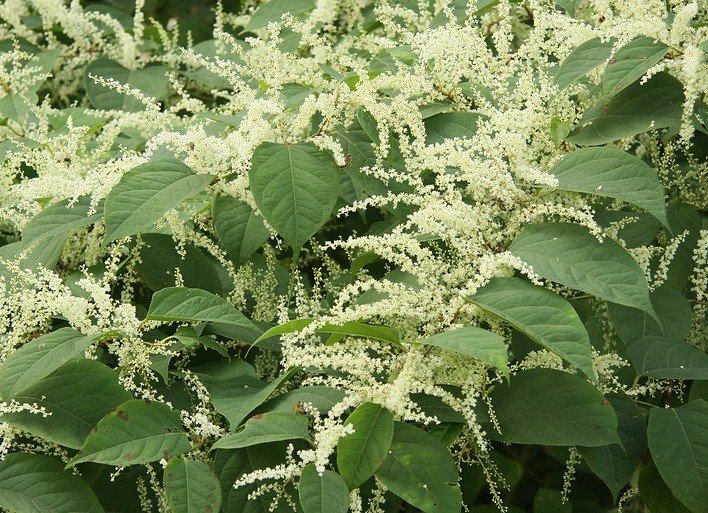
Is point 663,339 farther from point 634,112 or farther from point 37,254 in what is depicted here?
point 37,254

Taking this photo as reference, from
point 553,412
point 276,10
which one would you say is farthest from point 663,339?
point 276,10

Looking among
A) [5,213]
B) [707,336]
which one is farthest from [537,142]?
[5,213]

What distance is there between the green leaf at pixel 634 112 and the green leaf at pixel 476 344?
832 mm

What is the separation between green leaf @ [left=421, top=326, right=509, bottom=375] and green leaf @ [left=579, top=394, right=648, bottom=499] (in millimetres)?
510

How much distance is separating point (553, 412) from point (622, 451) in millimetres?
251

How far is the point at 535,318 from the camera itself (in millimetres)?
2072

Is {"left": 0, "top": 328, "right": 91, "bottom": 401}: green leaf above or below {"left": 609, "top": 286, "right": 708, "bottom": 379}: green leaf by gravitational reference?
above

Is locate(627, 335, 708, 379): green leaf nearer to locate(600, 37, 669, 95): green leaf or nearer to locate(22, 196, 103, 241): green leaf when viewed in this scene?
locate(600, 37, 669, 95): green leaf

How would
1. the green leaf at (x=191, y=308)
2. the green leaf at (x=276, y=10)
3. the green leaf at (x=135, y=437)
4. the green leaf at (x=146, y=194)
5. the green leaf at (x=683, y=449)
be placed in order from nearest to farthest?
1. the green leaf at (x=135, y=437)
2. the green leaf at (x=683, y=449)
3. the green leaf at (x=191, y=308)
4. the green leaf at (x=146, y=194)
5. the green leaf at (x=276, y=10)

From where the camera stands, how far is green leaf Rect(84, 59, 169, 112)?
12.4ft

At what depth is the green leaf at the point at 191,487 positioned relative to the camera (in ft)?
6.73

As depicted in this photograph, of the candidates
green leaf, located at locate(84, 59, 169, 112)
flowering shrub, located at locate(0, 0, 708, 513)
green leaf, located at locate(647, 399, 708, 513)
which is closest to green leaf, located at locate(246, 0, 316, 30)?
green leaf, located at locate(84, 59, 169, 112)

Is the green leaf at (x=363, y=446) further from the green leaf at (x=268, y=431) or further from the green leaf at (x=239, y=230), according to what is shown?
the green leaf at (x=239, y=230)

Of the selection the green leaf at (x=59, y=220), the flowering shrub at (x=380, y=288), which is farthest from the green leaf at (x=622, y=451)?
the green leaf at (x=59, y=220)
